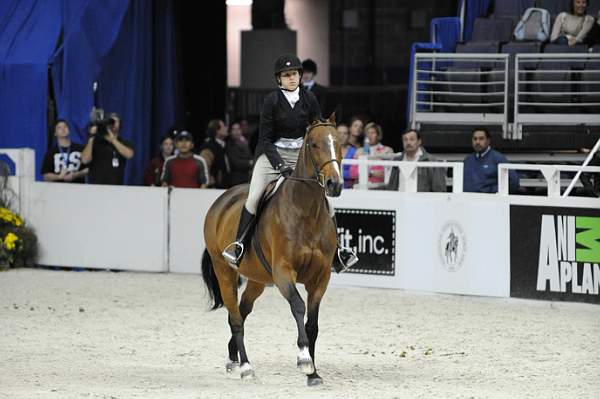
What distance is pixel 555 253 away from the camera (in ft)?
41.0

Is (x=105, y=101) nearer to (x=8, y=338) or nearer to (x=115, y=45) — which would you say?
(x=115, y=45)

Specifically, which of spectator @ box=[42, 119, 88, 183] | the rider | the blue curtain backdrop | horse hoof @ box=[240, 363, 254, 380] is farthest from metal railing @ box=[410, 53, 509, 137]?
horse hoof @ box=[240, 363, 254, 380]

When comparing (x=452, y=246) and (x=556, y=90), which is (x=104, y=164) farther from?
(x=556, y=90)

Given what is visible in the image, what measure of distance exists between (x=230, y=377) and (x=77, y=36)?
8.57 m

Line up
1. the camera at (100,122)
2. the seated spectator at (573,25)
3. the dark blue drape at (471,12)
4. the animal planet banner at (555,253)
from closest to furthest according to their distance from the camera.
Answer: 1. the animal planet banner at (555,253)
2. the camera at (100,122)
3. the seated spectator at (573,25)
4. the dark blue drape at (471,12)

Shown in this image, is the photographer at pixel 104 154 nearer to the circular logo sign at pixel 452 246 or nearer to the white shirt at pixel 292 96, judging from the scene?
the circular logo sign at pixel 452 246

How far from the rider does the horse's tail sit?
2.54 ft

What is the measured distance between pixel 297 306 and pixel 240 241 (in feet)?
2.94

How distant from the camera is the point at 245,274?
30.6ft

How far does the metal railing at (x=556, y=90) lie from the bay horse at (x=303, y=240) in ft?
23.5

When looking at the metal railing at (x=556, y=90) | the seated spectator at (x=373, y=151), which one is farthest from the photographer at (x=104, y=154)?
the metal railing at (x=556, y=90)

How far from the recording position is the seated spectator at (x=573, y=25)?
1616cm

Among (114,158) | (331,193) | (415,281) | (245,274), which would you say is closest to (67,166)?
(114,158)

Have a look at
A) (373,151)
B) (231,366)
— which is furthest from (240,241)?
(373,151)
